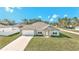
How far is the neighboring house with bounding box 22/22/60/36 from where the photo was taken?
398 cm

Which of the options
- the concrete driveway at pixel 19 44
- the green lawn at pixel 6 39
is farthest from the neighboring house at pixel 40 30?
the green lawn at pixel 6 39

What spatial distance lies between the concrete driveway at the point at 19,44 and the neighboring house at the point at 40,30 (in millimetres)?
120

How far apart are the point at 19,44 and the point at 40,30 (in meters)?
0.58

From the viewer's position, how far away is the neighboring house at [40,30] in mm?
3977

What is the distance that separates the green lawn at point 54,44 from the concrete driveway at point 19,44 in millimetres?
94

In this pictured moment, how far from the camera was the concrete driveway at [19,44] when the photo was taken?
388 centimetres

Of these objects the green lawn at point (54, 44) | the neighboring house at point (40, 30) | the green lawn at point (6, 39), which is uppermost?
the neighboring house at point (40, 30)

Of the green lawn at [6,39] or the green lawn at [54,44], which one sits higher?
the green lawn at [6,39]

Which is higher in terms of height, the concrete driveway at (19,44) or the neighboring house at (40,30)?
the neighboring house at (40,30)

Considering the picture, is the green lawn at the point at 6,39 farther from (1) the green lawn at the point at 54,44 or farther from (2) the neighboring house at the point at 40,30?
(1) the green lawn at the point at 54,44

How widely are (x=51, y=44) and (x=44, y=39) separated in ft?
0.64
